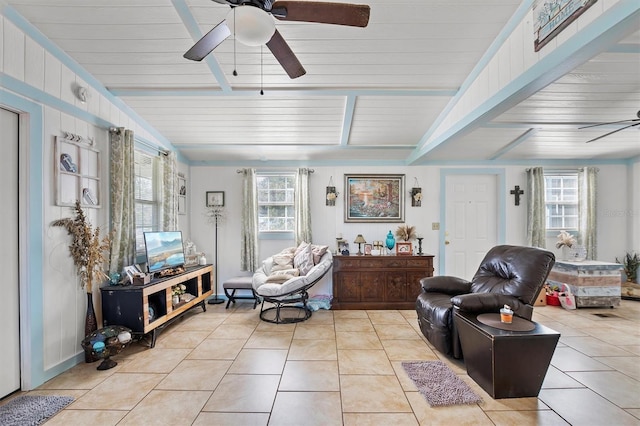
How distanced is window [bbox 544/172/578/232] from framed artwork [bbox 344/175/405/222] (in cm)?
252

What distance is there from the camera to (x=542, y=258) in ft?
8.69

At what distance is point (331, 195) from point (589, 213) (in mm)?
4232

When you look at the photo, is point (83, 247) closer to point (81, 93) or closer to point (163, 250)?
point (163, 250)

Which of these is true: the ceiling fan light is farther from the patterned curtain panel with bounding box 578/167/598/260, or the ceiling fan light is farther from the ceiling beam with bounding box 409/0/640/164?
the patterned curtain panel with bounding box 578/167/598/260

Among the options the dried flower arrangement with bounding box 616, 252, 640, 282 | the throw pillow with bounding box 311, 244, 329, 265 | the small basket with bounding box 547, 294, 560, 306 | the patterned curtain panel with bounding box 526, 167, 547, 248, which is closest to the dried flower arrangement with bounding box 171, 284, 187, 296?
the throw pillow with bounding box 311, 244, 329, 265

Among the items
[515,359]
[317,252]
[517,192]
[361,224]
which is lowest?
[515,359]

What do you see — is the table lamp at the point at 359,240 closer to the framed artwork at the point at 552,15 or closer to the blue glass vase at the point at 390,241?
the blue glass vase at the point at 390,241

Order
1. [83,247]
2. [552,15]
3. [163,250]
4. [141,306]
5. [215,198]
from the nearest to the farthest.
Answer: [552,15], [83,247], [141,306], [163,250], [215,198]

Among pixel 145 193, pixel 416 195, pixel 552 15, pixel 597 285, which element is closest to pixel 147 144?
pixel 145 193

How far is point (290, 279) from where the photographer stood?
3.94m

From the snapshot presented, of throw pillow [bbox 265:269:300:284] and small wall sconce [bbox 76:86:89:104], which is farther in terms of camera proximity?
throw pillow [bbox 265:269:300:284]

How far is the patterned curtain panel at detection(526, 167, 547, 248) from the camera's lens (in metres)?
4.82

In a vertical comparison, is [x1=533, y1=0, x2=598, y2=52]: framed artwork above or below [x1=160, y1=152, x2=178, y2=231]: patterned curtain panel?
above

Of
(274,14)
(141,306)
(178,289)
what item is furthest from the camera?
(178,289)
